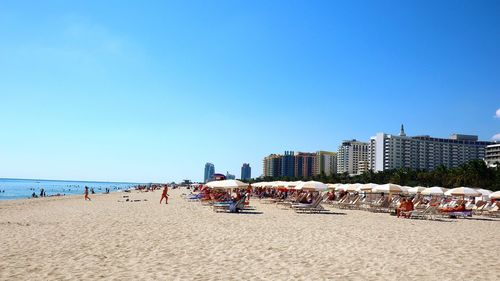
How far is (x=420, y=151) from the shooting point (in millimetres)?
153750

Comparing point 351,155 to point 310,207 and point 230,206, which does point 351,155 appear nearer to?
point 310,207

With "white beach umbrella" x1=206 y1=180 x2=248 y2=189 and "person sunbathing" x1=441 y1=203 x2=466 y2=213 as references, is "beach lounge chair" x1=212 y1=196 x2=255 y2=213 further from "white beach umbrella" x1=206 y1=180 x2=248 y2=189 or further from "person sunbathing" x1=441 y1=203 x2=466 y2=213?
"person sunbathing" x1=441 y1=203 x2=466 y2=213

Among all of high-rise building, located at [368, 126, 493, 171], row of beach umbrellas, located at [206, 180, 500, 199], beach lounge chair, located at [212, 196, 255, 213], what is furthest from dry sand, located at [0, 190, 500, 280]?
high-rise building, located at [368, 126, 493, 171]

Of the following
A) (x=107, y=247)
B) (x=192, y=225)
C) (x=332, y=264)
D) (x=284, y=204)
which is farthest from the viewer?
(x=284, y=204)

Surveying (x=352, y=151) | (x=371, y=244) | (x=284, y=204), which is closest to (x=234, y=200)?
(x=284, y=204)

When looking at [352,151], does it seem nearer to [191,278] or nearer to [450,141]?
[450,141]

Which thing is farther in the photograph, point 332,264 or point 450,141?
point 450,141

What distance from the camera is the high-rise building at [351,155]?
592 ft

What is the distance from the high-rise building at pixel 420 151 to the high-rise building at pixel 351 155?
20044 mm

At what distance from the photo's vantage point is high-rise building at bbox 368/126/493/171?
150 metres

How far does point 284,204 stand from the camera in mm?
26875

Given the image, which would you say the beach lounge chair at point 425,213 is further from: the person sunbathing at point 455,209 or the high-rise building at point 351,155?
the high-rise building at point 351,155

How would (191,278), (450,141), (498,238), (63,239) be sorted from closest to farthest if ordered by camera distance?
(191,278) < (63,239) < (498,238) < (450,141)

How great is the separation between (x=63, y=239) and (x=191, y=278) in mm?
5318
